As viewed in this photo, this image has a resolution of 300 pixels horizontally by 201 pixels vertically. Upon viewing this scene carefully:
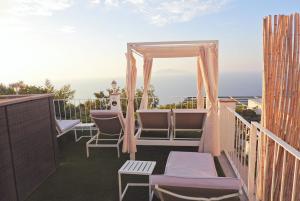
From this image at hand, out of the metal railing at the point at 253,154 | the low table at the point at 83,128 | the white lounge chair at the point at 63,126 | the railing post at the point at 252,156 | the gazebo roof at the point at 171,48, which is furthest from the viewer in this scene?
the low table at the point at 83,128

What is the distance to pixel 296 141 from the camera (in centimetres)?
239

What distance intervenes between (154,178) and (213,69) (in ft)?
10.2

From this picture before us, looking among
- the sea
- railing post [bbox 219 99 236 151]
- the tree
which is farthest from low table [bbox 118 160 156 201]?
the tree

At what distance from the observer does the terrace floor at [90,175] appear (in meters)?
3.21

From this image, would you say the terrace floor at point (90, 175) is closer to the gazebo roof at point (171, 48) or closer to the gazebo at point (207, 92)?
the gazebo at point (207, 92)

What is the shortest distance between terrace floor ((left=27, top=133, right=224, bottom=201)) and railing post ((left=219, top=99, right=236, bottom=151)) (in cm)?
48

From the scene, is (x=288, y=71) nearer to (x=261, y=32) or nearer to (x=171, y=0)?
(x=261, y=32)

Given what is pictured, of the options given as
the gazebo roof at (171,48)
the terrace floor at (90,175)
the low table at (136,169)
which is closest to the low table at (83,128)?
the terrace floor at (90,175)

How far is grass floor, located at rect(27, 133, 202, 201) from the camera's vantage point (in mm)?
3203

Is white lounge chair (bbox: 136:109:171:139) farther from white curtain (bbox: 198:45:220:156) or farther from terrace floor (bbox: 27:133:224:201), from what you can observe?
white curtain (bbox: 198:45:220:156)

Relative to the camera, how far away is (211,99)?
4.37 meters

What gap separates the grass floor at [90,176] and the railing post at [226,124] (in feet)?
2.53

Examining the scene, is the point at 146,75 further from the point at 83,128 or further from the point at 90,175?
the point at 90,175

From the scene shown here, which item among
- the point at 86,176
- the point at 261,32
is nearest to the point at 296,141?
the point at 261,32
